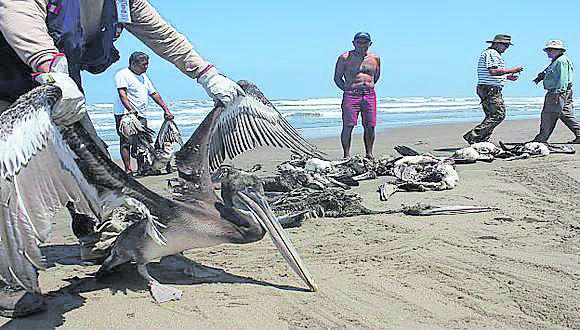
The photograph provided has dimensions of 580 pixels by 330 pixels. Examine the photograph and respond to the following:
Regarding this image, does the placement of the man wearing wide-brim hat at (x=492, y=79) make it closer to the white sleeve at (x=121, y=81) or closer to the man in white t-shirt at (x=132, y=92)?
the man in white t-shirt at (x=132, y=92)

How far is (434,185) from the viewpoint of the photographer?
28.2 feet

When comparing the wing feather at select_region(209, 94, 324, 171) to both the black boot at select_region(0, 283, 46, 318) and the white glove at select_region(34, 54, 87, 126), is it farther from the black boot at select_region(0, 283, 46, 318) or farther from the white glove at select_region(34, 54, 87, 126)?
the black boot at select_region(0, 283, 46, 318)

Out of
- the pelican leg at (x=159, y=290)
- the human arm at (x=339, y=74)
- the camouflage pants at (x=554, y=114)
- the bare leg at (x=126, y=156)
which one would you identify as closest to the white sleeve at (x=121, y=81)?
the bare leg at (x=126, y=156)

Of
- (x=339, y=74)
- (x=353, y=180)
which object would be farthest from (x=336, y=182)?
(x=339, y=74)

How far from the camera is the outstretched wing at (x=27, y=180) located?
11.1 ft

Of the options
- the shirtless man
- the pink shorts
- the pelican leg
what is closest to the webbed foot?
the pelican leg

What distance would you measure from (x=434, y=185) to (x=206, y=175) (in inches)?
167

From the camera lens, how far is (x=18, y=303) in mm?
4398

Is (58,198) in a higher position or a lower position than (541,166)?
higher

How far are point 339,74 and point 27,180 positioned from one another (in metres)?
8.84

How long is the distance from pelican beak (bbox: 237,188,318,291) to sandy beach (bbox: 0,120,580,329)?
134 mm

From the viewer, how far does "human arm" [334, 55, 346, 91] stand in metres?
11.8

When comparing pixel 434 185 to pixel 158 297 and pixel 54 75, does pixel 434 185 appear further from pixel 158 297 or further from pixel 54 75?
pixel 54 75

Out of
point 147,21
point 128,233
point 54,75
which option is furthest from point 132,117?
point 54,75
